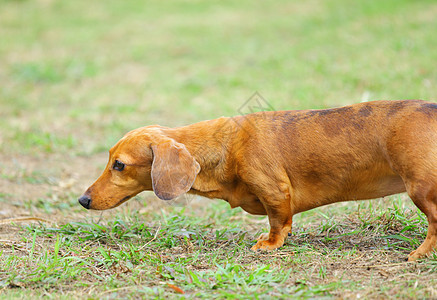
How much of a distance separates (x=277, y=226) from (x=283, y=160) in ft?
1.69

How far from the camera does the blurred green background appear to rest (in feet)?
27.3

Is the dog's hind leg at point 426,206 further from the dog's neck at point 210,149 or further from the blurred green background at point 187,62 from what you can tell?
the blurred green background at point 187,62

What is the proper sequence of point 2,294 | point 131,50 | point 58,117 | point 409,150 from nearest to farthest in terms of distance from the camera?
1. point 2,294
2. point 409,150
3. point 58,117
4. point 131,50

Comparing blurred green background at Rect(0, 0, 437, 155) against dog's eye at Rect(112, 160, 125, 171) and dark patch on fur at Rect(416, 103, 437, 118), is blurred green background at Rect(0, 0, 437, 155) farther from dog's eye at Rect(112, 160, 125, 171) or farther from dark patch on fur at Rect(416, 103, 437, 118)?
dark patch on fur at Rect(416, 103, 437, 118)

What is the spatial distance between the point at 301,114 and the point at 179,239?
4.67 feet

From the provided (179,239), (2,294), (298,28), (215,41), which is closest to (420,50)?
(298,28)

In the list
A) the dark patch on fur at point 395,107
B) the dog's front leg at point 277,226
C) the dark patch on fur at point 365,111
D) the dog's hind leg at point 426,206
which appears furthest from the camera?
the dog's front leg at point 277,226

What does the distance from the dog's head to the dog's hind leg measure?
150cm

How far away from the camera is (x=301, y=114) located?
13.5 feet

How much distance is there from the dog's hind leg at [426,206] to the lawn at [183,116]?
0.39ft

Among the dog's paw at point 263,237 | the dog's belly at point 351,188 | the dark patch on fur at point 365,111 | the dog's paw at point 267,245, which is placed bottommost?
the dog's paw at point 263,237

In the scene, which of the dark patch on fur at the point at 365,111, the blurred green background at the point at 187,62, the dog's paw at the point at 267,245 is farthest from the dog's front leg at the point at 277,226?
the blurred green background at the point at 187,62

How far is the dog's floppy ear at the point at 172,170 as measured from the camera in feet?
12.6

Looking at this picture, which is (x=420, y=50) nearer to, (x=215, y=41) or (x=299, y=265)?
(x=215, y=41)
